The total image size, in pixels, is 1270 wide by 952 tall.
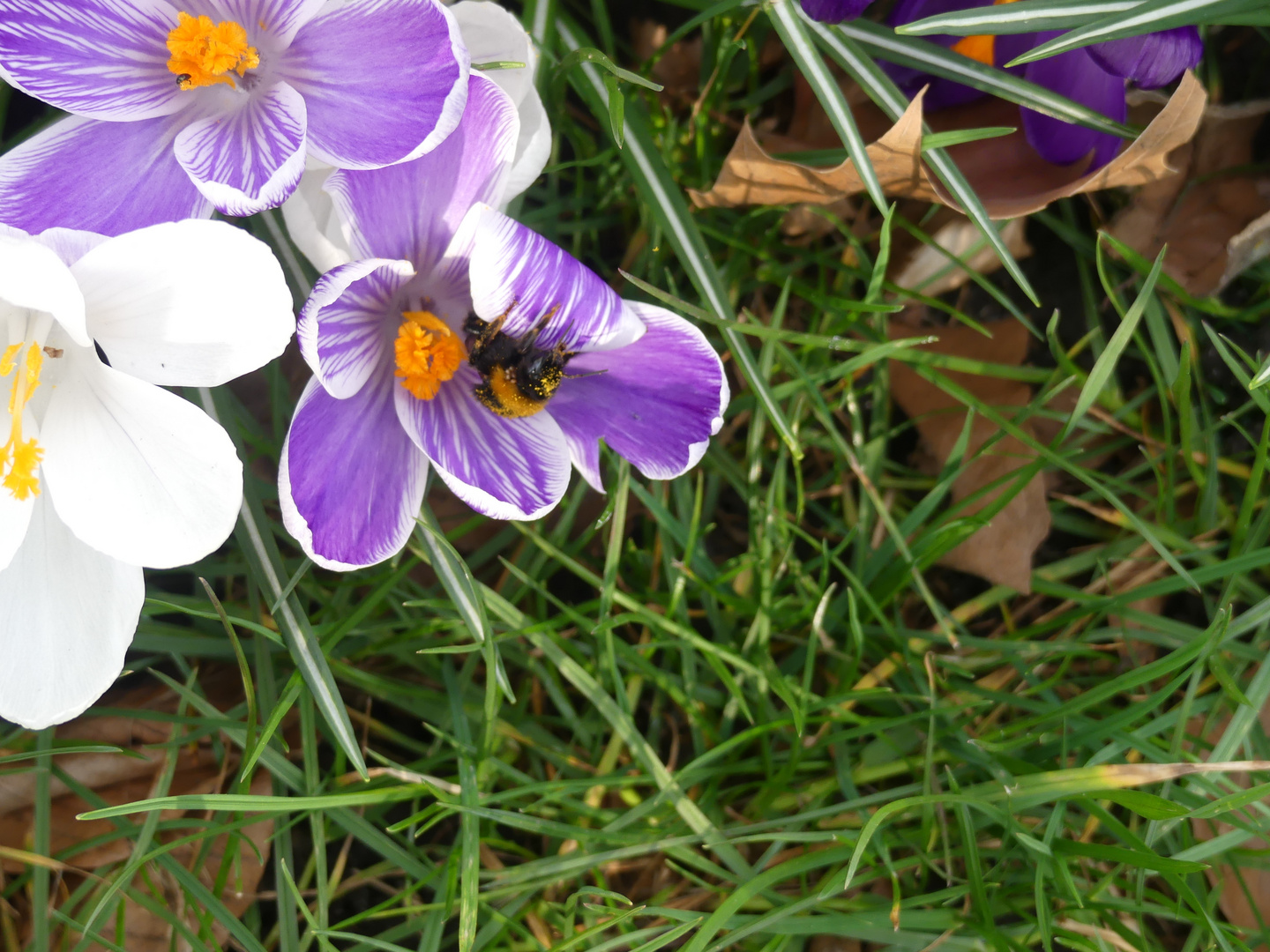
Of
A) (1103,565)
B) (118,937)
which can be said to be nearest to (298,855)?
(118,937)

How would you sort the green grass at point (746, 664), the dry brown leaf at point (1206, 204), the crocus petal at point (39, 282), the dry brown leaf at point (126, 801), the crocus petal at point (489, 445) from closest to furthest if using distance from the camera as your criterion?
the crocus petal at point (39, 282) < the crocus petal at point (489, 445) < the green grass at point (746, 664) < the dry brown leaf at point (126, 801) < the dry brown leaf at point (1206, 204)

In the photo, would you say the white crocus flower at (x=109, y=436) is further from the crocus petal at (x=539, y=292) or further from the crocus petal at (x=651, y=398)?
the crocus petal at (x=651, y=398)

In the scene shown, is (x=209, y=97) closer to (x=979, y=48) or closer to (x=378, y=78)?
(x=378, y=78)

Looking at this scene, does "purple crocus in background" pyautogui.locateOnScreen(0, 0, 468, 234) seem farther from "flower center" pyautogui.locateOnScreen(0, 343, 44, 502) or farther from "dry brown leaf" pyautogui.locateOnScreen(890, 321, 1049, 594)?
"dry brown leaf" pyautogui.locateOnScreen(890, 321, 1049, 594)

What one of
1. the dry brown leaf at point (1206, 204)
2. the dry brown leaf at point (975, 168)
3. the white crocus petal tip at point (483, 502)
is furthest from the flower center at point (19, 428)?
the dry brown leaf at point (1206, 204)

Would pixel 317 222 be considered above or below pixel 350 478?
above

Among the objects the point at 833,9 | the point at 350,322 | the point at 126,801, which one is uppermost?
the point at 833,9

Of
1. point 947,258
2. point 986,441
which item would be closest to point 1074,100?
point 947,258

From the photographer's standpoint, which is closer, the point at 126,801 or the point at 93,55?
the point at 93,55
